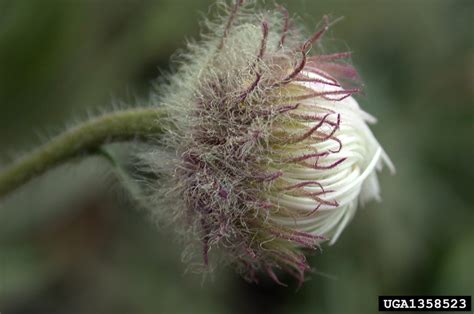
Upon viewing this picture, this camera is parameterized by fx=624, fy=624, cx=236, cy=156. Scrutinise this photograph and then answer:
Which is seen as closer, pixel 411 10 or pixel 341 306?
pixel 341 306

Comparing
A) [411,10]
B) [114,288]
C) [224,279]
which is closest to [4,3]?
[114,288]

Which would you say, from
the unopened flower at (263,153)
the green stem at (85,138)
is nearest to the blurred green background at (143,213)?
the green stem at (85,138)

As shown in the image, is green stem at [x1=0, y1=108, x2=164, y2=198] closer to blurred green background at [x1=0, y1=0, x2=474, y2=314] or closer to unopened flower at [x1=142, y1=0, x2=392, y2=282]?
unopened flower at [x1=142, y1=0, x2=392, y2=282]

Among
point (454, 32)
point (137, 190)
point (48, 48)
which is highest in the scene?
point (48, 48)

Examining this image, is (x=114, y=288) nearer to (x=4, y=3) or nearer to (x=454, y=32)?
(x=4, y=3)

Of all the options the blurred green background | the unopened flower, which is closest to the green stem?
the unopened flower

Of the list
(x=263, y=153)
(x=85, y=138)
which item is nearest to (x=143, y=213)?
(x=85, y=138)
